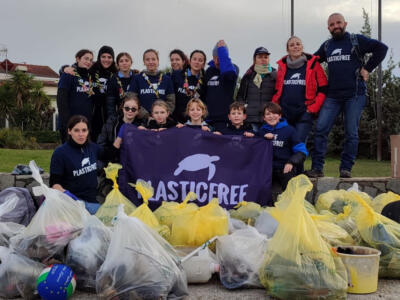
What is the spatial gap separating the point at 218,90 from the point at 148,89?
0.93m

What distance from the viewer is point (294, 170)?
17.2ft

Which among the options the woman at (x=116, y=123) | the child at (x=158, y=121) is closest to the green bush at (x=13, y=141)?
the woman at (x=116, y=123)

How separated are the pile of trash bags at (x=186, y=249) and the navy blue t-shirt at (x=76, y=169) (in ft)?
2.47

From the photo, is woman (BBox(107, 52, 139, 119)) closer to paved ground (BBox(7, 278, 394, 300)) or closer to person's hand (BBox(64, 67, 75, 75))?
person's hand (BBox(64, 67, 75, 75))

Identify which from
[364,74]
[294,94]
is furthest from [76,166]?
[364,74]

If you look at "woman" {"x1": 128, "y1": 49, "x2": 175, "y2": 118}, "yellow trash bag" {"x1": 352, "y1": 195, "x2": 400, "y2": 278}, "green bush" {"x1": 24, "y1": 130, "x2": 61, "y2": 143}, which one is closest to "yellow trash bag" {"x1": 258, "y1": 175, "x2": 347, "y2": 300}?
"yellow trash bag" {"x1": 352, "y1": 195, "x2": 400, "y2": 278}

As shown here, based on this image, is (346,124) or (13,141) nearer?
(346,124)

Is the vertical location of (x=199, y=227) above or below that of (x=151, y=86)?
below

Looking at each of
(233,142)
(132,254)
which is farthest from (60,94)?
(132,254)

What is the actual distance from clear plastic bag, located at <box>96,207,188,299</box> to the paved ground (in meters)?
0.21

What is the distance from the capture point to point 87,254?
10.6 ft

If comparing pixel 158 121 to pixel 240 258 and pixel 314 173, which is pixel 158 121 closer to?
pixel 314 173

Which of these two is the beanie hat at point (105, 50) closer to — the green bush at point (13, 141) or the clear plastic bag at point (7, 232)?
the clear plastic bag at point (7, 232)

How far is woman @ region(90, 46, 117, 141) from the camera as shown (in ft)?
20.6
